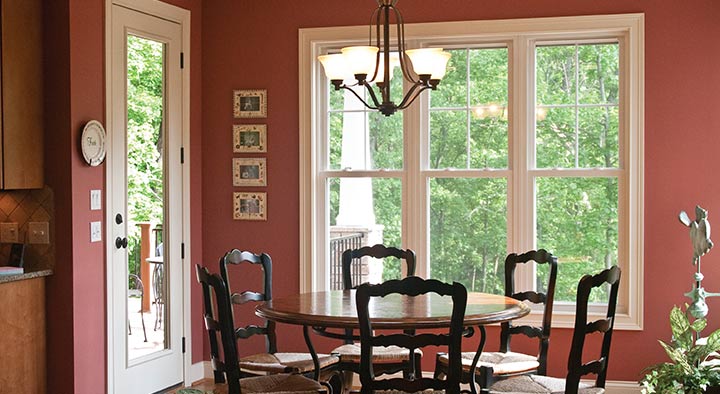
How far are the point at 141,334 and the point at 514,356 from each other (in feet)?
8.25

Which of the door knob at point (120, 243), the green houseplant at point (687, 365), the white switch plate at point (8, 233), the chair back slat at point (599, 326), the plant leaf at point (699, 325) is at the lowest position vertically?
the green houseplant at point (687, 365)

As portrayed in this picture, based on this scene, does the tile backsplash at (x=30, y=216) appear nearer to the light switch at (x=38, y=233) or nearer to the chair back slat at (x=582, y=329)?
the light switch at (x=38, y=233)

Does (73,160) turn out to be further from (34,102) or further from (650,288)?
(650,288)

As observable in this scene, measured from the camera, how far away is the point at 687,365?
5.34 metres

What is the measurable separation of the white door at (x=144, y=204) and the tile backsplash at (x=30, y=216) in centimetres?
37

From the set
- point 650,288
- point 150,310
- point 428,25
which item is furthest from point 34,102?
point 650,288

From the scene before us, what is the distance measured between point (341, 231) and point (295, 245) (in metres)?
0.34

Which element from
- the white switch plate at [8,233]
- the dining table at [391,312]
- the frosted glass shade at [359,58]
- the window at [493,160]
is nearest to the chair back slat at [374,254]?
the dining table at [391,312]

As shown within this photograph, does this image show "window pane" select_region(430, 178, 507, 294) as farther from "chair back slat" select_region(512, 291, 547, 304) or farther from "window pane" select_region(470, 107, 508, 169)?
"chair back slat" select_region(512, 291, 547, 304)

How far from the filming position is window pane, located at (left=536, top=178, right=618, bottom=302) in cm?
609

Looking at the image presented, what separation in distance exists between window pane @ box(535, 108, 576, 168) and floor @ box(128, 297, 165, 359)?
2.80 meters

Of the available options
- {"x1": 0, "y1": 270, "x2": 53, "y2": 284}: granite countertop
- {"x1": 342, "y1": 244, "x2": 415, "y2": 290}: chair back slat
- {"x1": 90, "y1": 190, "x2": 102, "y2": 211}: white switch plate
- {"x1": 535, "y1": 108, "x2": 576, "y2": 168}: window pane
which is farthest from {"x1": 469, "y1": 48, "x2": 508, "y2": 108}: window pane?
{"x1": 0, "y1": 270, "x2": 53, "y2": 284}: granite countertop

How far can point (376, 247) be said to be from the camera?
5387mm

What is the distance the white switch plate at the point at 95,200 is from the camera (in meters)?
5.47
